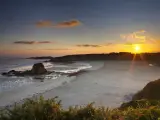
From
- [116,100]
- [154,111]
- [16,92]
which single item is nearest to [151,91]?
[116,100]

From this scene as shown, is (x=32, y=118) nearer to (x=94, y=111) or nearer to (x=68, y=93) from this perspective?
(x=94, y=111)

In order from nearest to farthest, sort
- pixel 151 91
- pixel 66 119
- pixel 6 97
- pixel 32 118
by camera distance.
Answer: pixel 32 118, pixel 66 119, pixel 151 91, pixel 6 97

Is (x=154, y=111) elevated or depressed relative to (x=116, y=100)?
elevated

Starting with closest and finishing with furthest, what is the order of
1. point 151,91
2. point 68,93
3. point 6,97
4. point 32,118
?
point 32,118, point 151,91, point 6,97, point 68,93

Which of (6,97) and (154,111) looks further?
(6,97)

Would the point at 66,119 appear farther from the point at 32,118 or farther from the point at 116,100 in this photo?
the point at 116,100

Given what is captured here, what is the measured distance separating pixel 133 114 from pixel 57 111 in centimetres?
158

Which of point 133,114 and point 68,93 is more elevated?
point 133,114

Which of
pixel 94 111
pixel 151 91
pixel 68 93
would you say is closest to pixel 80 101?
pixel 68 93

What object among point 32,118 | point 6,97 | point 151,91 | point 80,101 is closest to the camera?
point 32,118

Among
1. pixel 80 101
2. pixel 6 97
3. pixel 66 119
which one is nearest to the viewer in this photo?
pixel 66 119

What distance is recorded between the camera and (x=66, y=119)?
235 inches

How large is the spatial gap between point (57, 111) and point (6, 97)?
2532 centimetres

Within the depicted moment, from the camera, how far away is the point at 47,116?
18.9 ft
